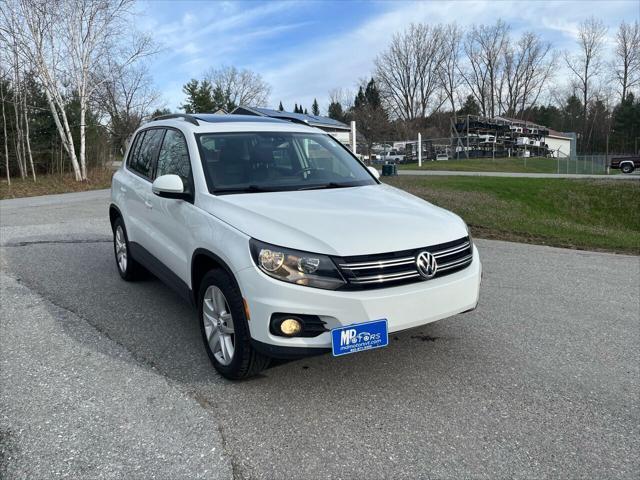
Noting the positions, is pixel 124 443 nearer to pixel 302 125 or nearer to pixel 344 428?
pixel 344 428

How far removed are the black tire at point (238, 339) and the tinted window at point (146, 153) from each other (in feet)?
6.71

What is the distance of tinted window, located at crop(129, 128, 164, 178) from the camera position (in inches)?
193

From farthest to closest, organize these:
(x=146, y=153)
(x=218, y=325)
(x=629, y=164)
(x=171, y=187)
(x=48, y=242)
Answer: (x=629, y=164)
(x=48, y=242)
(x=146, y=153)
(x=171, y=187)
(x=218, y=325)

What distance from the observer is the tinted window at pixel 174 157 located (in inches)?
159

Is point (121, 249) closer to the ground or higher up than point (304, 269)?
closer to the ground

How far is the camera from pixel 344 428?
9.38 feet

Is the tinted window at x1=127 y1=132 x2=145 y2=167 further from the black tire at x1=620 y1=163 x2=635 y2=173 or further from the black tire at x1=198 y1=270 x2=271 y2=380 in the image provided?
the black tire at x1=620 y1=163 x2=635 y2=173

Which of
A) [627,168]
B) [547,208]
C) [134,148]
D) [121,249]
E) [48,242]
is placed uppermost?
[134,148]

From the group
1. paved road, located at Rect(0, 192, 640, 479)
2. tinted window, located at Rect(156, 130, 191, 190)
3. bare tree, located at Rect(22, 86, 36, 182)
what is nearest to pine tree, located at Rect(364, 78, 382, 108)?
bare tree, located at Rect(22, 86, 36, 182)

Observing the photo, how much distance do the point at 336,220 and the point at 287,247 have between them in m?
0.44

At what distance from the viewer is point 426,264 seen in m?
3.11

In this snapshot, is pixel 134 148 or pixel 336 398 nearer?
pixel 336 398

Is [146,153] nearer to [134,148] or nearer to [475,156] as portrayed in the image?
[134,148]

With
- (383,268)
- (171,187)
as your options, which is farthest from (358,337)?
(171,187)
